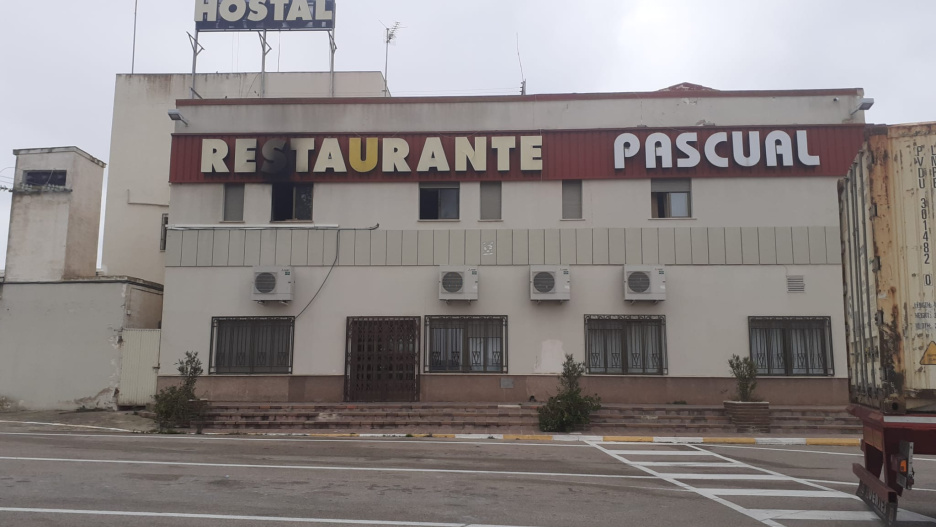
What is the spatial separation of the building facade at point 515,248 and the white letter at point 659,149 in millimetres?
55

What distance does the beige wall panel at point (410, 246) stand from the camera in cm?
1934

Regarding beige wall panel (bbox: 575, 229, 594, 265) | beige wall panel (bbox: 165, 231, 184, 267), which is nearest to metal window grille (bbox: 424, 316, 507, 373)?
beige wall panel (bbox: 575, 229, 594, 265)

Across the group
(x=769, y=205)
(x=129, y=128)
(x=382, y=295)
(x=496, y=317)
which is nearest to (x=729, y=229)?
(x=769, y=205)

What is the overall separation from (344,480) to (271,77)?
21490mm

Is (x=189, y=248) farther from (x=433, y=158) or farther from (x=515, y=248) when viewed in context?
(x=515, y=248)

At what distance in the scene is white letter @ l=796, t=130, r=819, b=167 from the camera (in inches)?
747

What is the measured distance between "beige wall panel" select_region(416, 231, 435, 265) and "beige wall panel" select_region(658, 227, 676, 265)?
6229 millimetres

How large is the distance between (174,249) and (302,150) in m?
4.54

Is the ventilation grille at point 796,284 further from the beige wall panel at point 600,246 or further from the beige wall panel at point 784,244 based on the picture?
the beige wall panel at point 600,246

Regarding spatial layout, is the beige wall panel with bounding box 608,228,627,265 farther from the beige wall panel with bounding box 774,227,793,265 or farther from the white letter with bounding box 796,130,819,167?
the white letter with bounding box 796,130,819,167

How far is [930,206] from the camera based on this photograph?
751 cm

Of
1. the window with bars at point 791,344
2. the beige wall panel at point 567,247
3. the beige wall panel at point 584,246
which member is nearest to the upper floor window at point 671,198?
the beige wall panel at point 584,246

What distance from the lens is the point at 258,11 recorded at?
2333 centimetres

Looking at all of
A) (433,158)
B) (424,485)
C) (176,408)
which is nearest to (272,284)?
(176,408)
